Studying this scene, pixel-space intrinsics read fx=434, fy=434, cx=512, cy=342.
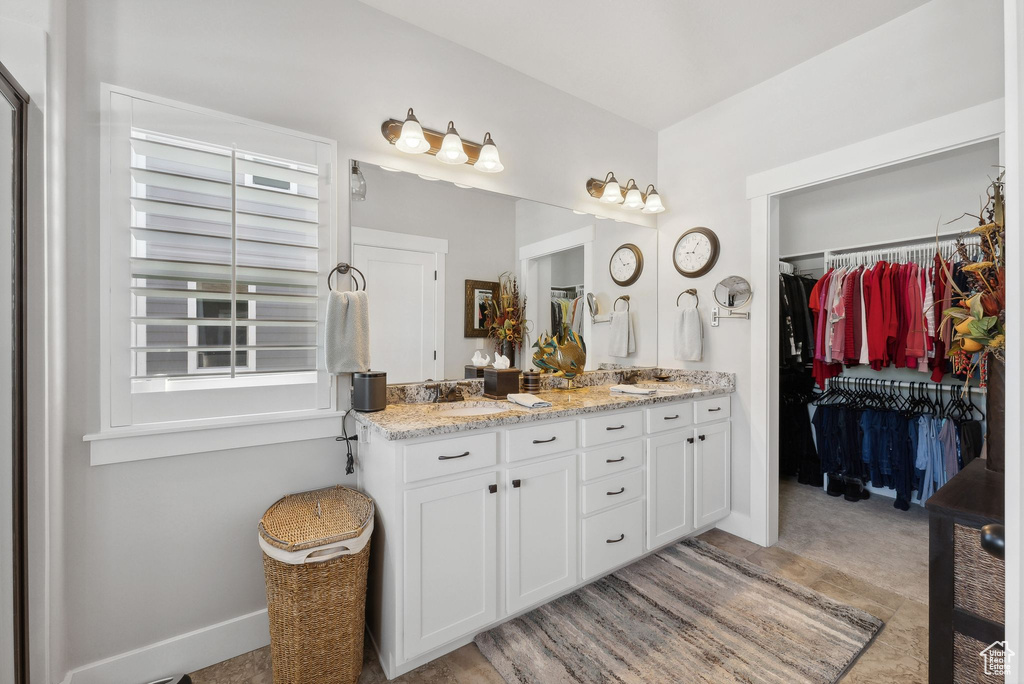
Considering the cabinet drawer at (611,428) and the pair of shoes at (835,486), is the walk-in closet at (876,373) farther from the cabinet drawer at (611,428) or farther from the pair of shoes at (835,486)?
the cabinet drawer at (611,428)

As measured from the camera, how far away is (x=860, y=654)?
5.70 ft

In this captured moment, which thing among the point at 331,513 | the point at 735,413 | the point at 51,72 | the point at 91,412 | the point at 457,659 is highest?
the point at 51,72

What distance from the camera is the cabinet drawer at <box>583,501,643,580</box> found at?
6.80 feet

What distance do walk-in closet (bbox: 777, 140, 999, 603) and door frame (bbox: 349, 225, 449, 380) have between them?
7.10 ft

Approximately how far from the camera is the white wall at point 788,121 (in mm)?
1975

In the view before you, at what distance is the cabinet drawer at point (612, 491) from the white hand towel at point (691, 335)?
104cm

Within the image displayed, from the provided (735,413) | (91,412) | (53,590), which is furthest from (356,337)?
(735,413)

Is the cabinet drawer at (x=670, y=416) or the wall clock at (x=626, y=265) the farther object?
the wall clock at (x=626, y=265)

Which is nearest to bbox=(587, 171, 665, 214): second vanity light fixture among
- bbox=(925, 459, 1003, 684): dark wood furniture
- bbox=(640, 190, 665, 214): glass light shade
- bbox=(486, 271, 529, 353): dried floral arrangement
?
bbox=(640, 190, 665, 214): glass light shade

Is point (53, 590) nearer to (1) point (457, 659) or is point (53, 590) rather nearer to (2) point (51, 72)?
(1) point (457, 659)

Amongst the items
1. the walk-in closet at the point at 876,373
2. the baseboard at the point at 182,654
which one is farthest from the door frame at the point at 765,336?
the baseboard at the point at 182,654

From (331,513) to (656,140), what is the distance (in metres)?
3.25

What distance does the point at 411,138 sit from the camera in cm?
198

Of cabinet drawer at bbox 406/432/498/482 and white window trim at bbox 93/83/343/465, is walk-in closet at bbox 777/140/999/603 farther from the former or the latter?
white window trim at bbox 93/83/343/465
